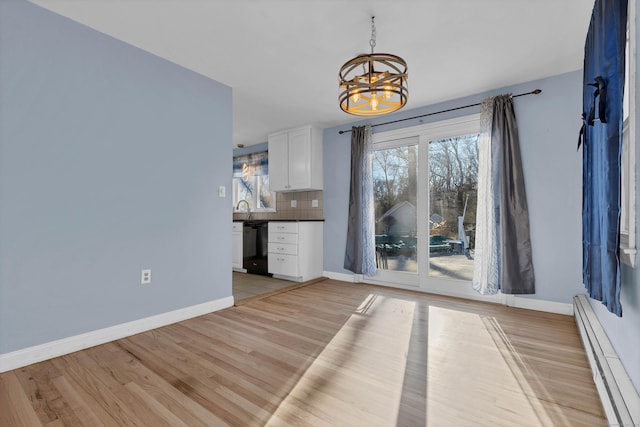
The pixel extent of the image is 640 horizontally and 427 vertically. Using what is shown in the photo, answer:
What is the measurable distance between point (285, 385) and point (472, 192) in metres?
2.97

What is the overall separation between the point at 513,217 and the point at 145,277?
3.57 metres

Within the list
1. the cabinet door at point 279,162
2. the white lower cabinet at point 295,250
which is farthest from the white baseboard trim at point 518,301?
the cabinet door at point 279,162

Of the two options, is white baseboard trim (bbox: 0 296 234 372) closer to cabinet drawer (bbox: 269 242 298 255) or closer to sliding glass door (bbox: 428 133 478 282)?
cabinet drawer (bbox: 269 242 298 255)

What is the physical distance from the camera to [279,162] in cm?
497

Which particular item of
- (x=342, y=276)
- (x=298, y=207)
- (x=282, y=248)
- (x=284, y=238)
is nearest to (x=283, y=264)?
(x=282, y=248)

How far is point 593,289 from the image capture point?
5.71 feet

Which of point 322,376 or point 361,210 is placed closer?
point 322,376

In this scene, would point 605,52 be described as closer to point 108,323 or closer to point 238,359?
point 238,359

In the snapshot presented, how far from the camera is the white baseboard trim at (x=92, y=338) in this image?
1897 millimetres

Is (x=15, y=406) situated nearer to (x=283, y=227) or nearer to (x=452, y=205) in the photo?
(x=283, y=227)

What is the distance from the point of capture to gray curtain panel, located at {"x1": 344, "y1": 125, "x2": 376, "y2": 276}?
13.7ft

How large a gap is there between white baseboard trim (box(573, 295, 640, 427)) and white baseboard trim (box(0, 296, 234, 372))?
292 cm

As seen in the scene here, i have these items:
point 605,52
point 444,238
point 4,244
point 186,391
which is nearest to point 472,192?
point 444,238

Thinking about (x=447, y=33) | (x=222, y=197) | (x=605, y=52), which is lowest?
(x=222, y=197)
